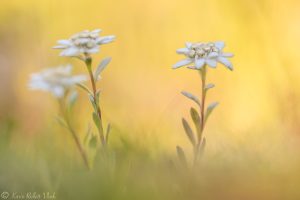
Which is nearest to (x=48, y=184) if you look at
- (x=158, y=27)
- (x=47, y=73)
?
(x=47, y=73)

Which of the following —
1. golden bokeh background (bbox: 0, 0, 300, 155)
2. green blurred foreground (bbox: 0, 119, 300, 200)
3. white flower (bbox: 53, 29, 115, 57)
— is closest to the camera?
green blurred foreground (bbox: 0, 119, 300, 200)

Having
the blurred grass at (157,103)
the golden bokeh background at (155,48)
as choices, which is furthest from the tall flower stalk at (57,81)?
the golden bokeh background at (155,48)

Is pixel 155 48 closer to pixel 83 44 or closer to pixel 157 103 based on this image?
pixel 157 103

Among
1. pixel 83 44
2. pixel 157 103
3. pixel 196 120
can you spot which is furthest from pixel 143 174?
pixel 157 103

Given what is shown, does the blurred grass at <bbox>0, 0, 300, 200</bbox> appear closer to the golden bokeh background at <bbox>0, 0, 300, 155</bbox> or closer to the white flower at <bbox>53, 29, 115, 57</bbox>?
the golden bokeh background at <bbox>0, 0, 300, 155</bbox>

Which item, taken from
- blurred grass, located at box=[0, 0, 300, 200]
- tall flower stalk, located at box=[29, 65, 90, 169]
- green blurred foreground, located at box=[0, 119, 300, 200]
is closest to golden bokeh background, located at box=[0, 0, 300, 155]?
blurred grass, located at box=[0, 0, 300, 200]

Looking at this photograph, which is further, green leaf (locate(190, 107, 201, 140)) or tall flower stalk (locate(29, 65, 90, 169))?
green leaf (locate(190, 107, 201, 140))
